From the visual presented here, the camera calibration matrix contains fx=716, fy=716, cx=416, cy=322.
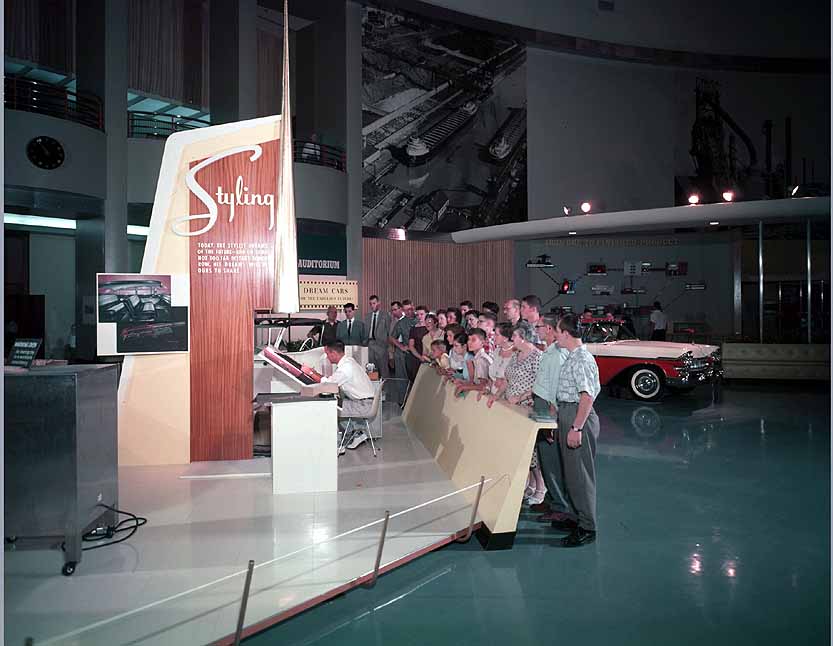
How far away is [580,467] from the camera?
5469 mm

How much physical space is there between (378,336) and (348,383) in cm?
770

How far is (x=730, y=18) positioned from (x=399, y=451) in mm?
22310

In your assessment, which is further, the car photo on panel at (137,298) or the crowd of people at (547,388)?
the car photo on panel at (137,298)

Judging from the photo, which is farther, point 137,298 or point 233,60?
point 233,60

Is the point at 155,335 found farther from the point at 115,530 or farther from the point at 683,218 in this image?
the point at 683,218

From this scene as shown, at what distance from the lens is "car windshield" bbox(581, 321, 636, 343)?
14086 millimetres

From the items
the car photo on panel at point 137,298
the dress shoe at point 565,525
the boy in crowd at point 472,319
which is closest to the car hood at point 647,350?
the boy in crowd at point 472,319

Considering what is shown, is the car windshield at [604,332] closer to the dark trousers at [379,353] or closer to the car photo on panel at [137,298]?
the dark trousers at [379,353]

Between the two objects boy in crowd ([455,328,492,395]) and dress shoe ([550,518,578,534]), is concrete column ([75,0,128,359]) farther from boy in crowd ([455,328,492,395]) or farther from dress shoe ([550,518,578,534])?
dress shoe ([550,518,578,534])

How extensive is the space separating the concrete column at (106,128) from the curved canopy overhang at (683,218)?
9417mm

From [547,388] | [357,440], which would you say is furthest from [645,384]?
[547,388]

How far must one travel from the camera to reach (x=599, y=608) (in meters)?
4.36

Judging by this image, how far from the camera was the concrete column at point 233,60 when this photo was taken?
16312 mm

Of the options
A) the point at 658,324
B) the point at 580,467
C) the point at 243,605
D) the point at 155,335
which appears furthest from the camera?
the point at 658,324
